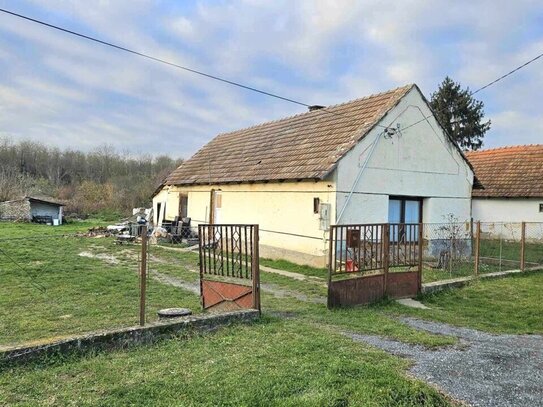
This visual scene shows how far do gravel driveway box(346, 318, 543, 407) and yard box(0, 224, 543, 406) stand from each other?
0.96 feet

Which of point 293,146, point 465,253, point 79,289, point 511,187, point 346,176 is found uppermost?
point 293,146

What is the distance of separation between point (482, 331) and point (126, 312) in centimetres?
603

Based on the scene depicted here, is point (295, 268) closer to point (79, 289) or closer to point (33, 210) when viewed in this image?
point (79, 289)

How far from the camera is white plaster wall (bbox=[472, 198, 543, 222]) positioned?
2144 centimetres

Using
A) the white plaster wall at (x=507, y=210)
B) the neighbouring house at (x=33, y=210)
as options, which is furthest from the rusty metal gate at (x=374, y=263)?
the neighbouring house at (x=33, y=210)

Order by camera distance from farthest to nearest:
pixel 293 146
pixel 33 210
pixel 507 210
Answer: pixel 33 210
pixel 507 210
pixel 293 146

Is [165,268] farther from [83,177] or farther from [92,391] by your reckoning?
[83,177]

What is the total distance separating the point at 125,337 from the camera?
18.1ft

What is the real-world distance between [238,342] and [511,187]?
21483 mm

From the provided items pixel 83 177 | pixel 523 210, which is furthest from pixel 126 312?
pixel 83 177

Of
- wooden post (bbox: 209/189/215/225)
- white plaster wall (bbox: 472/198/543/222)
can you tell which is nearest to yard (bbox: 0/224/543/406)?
wooden post (bbox: 209/189/215/225)

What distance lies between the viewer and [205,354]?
5266mm

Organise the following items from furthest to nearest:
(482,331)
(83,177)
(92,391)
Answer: (83,177), (482,331), (92,391)

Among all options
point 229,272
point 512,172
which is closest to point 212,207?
point 229,272
